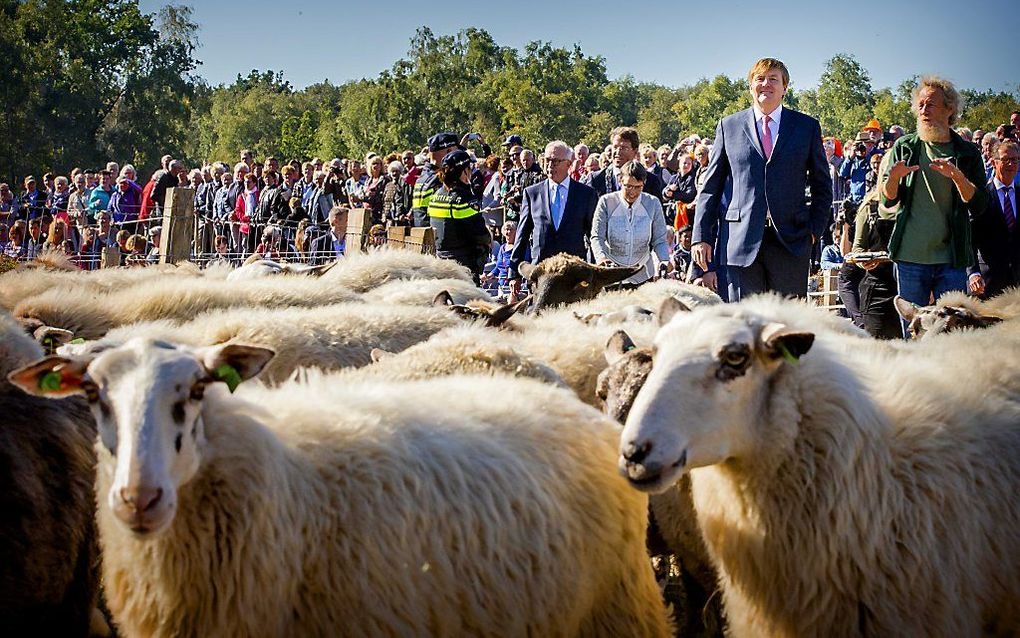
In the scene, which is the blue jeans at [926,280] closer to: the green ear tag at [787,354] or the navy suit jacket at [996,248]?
the navy suit jacket at [996,248]

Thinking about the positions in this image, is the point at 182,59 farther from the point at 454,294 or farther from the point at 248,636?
the point at 248,636

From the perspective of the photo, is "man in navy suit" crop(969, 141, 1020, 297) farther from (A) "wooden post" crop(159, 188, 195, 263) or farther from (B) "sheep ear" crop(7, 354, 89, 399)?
(A) "wooden post" crop(159, 188, 195, 263)

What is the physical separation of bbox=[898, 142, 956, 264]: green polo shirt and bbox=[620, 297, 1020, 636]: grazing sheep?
10.8 feet

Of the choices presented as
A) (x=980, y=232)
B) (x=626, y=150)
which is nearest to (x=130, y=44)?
(x=626, y=150)

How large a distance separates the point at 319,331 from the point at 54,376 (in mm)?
2821

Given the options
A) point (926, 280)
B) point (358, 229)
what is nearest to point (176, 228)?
point (358, 229)

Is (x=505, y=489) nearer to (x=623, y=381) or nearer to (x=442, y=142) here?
(x=623, y=381)

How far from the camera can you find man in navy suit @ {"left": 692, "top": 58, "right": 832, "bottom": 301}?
6164 millimetres

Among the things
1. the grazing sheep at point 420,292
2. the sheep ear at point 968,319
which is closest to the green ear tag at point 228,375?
the grazing sheep at point 420,292

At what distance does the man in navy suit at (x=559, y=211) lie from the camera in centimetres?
957

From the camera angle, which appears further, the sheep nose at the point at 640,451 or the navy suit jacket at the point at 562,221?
the navy suit jacket at the point at 562,221

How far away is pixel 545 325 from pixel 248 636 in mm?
3880

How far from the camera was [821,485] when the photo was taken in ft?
11.2

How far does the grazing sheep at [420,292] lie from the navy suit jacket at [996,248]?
3718 mm
